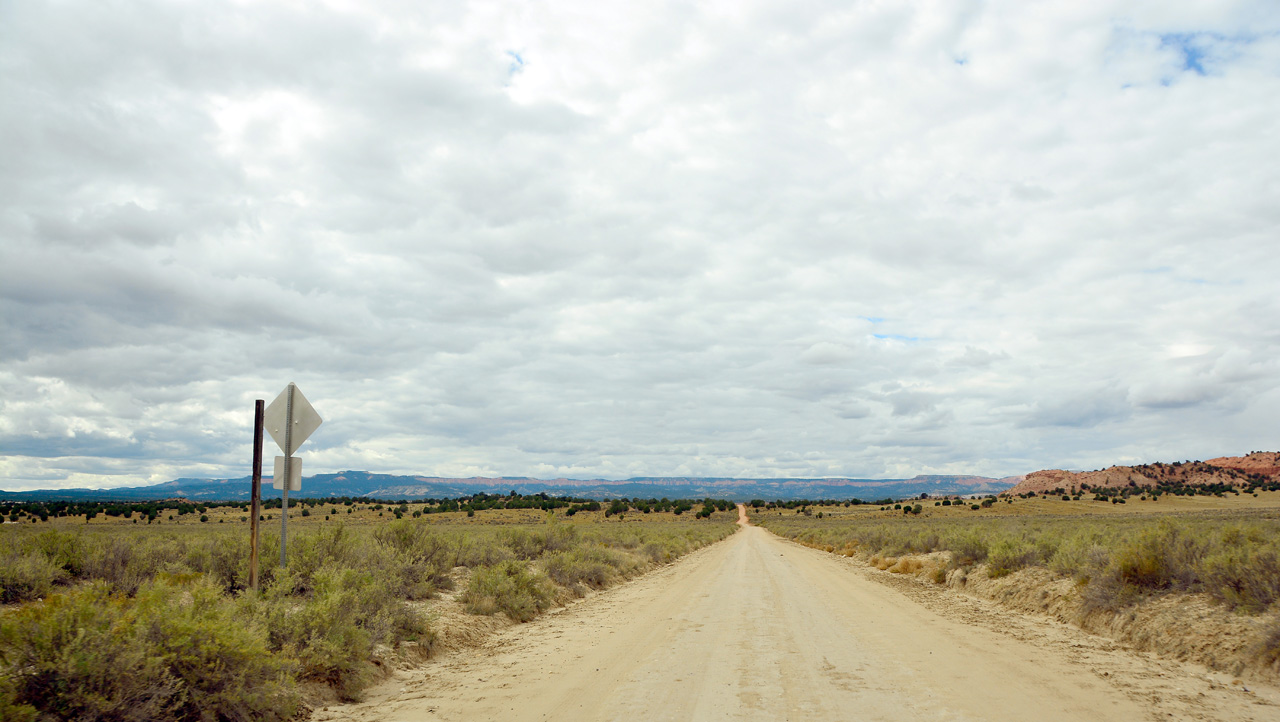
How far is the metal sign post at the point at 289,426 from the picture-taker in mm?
9898

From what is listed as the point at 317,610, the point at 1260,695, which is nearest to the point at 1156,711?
the point at 1260,695

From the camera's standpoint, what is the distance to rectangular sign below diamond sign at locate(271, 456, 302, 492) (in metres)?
9.77

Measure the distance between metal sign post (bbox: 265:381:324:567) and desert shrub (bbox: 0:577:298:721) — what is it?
295 centimetres

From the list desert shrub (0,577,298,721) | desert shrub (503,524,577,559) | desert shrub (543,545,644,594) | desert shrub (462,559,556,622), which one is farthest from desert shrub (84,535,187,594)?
desert shrub (503,524,577,559)

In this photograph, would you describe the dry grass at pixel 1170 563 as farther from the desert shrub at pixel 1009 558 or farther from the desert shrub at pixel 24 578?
the desert shrub at pixel 24 578

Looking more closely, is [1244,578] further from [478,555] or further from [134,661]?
[478,555]

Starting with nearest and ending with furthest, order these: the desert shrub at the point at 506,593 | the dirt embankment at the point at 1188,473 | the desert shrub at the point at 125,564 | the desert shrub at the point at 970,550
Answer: the desert shrub at the point at 125,564, the desert shrub at the point at 506,593, the desert shrub at the point at 970,550, the dirt embankment at the point at 1188,473

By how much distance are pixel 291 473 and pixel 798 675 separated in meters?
7.58

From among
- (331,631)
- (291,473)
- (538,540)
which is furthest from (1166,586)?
(538,540)

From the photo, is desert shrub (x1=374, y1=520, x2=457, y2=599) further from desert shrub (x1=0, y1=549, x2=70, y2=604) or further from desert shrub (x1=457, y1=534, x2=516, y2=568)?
desert shrub (x1=0, y1=549, x2=70, y2=604)

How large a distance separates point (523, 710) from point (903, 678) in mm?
4646

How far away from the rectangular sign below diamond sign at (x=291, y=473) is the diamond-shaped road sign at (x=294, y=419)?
19cm

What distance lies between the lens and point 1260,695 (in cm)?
793

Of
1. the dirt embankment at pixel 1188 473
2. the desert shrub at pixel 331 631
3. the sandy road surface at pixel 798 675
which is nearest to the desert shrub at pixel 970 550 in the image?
the sandy road surface at pixel 798 675
